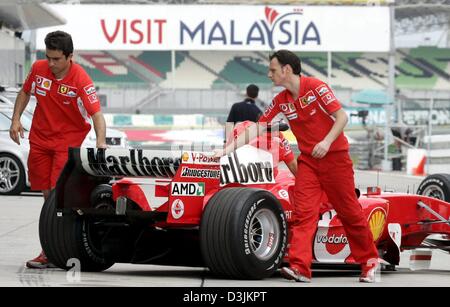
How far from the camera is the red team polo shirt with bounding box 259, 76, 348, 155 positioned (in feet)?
27.5

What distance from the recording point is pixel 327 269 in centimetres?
1019

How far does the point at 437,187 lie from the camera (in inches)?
443

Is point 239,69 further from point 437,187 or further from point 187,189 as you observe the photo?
point 187,189

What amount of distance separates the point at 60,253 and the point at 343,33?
48.9 m

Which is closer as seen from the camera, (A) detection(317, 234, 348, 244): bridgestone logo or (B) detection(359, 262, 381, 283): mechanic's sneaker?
(B) detection(359, 262, 381, 283): mechanic's sneaker

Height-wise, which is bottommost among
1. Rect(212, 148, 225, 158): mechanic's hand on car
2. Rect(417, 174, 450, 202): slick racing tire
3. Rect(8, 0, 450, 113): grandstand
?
Rect(417, 174, 450, 202): slick racing tire

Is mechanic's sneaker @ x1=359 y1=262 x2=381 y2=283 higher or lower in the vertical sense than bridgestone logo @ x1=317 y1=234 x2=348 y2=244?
lower

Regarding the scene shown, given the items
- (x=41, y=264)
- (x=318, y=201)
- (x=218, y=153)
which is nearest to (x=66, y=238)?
(x=41, y=264)

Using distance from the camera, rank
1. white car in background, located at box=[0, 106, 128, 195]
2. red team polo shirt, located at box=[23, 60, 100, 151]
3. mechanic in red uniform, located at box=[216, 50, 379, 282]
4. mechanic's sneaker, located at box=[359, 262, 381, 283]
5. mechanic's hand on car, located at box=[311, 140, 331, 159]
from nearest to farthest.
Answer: mechanic's hand on car, located at box=[311, 140, 331, 159]
mechanic in red uniform, located at box=[216, 50, 379, 282]
mechanic's sneaker, located at box=[359, 262, 381, 283]
red team polo shirt, located at box=[23, 60, 100, 151]
white car in background, located at box=[0, 106, 128, 195]

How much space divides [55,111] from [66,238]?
1.12 meters

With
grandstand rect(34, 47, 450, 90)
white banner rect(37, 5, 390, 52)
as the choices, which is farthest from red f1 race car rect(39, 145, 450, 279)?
grandstand rect(34, 47, 450, 90)

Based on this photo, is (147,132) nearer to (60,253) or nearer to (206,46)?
(206,46)

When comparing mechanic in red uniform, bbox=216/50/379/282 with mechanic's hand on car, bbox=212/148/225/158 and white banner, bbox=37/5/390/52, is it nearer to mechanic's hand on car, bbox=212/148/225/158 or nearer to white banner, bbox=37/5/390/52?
mechanic's hand on car, bbox=212/148/225/158

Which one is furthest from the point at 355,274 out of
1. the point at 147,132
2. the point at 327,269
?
the point at 147,132
